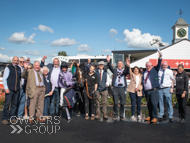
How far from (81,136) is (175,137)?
2.45m

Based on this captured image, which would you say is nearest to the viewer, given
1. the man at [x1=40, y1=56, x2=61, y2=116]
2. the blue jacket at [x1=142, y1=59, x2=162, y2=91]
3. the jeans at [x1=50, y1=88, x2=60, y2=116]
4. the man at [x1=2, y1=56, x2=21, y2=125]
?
the man at [x1=2, y1=56, x2=21, y2=125]

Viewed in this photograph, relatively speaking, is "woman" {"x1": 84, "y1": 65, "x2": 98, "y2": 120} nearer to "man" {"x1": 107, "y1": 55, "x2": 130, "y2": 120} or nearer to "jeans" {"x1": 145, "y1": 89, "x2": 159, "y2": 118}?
"man" {"x1": 107, "y1": 55, "x2": 130, "y2": 120}

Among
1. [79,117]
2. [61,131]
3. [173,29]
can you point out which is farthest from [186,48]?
[61,131]

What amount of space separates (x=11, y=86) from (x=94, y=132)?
10.1 feet

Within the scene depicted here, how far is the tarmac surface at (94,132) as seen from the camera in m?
4.27

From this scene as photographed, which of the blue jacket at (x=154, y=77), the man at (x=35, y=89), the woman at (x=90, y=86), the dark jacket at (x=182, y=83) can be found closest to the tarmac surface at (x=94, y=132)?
A: the man at (x=35, y=89)

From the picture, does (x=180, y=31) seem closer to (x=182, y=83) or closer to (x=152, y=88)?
(x=182, y=83)

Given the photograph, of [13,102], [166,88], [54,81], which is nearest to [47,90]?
[54,81]

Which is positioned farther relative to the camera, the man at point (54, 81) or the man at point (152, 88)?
the man at point (54, 81)

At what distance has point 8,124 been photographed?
18.0 ft

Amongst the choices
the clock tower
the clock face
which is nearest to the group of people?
the clock tower

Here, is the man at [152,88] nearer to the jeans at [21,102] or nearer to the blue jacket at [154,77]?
the blue jacket at [154,77]

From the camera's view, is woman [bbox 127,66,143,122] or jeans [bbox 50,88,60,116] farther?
jeans [bbox 50,88,60,116]

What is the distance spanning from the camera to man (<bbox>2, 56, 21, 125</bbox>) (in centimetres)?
556
